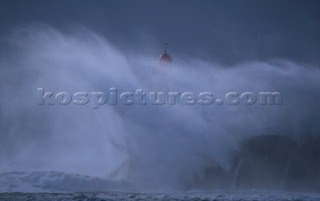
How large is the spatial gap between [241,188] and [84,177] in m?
7.11

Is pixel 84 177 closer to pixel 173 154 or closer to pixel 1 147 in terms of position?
pixel 173 154

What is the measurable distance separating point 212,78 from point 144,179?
9.74 m

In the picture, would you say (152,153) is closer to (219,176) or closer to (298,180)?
(219,176)

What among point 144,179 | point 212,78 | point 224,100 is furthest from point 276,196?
point 212,78

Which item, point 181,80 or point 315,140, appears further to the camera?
point 181,80

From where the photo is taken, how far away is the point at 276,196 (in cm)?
1753

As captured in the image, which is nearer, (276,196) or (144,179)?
(276,196)

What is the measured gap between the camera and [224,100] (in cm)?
2744

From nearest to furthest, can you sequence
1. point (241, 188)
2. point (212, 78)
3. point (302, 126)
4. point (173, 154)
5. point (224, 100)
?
point (241, 188) → point (173, 154) → point (302, 126) → point (224, 100) → point (212, 78)

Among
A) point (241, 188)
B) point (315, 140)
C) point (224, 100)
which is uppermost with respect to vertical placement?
point (224, 100)

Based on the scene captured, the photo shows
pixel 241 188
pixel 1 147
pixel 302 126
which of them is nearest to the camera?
pixel 241 188

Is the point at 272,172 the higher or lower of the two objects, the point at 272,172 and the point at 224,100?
the lower

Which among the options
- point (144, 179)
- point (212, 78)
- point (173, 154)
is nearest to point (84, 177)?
point (144, 179)

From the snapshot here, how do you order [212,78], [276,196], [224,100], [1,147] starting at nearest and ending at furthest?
[276,196], [224,100], [212,78], [1,147]
